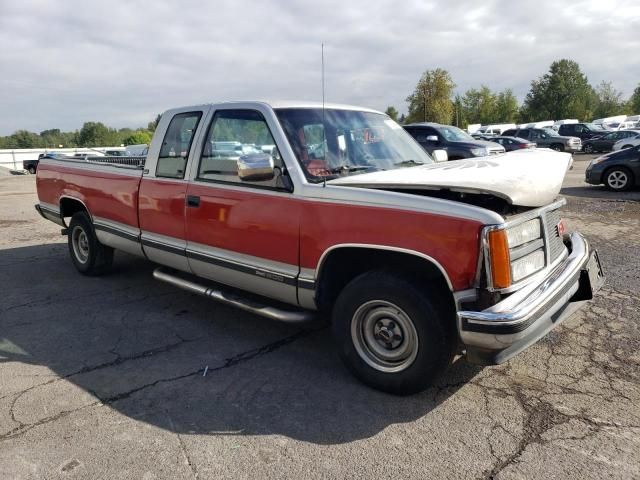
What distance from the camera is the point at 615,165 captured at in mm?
12867

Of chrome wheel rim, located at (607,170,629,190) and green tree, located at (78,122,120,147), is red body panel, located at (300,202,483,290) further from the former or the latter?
green tree, located at (78,122,120,147)

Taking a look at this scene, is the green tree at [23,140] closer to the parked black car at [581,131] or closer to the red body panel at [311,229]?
the parked black car at [581,131]

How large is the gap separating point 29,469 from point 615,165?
13936 mm

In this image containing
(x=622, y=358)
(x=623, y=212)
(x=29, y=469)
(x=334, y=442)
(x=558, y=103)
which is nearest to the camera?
(x=29, y=469)

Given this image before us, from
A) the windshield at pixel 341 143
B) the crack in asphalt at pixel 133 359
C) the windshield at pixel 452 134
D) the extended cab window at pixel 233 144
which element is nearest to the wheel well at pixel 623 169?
the windshield at pixel 452 134

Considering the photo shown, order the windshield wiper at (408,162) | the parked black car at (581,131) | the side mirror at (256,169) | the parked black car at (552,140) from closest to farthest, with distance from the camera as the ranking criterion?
the side mirror at (256,169)
the windshield wiper at (408,162)
the parked black car at (552,140)
the parked black car at (581,131)

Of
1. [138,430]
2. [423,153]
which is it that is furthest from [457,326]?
[423,153]

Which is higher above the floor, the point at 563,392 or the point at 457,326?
the point at 457,326

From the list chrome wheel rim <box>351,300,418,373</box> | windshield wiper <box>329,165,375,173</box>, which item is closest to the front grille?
chrome wheel rim <box>351,300,418,373</box>

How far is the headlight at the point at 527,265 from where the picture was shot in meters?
3.05

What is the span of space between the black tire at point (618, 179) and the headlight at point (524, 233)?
37.0 feet

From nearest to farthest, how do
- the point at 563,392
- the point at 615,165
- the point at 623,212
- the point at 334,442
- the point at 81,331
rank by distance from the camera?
the point at 334,442 < the point at 563,392 < the point at 81,331 < the point at 623,212 < the point at 615,165

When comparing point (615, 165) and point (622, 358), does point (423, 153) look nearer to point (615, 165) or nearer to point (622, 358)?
point (622, 358)

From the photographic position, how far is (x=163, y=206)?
184 inches
